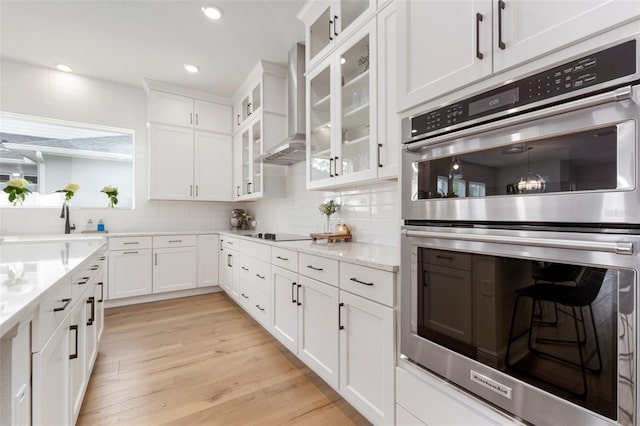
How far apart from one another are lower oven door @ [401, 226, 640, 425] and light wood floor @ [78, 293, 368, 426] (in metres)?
0.96

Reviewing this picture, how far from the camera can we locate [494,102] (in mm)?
960

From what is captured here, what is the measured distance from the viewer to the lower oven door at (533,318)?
0.71 metres

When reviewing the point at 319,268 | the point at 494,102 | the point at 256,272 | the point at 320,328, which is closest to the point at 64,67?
the point at 256,272

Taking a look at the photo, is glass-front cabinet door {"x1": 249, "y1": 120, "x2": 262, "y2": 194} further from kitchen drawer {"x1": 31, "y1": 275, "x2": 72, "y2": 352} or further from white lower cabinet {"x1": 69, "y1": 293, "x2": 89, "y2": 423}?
kitchen drawer {"x1": 31, "y1": 275, "x2": 72, "y2": 352}

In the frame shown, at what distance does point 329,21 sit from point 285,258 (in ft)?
6.19

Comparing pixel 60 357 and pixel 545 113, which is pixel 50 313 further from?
pixel 545 113

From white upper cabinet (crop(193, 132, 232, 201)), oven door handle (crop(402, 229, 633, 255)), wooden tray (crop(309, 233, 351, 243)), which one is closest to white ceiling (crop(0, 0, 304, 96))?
white upper cabinet (crop(193, 132, 232, 201))

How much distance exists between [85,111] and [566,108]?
4.81m

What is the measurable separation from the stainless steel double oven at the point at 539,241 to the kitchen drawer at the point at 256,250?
1662 millimetres

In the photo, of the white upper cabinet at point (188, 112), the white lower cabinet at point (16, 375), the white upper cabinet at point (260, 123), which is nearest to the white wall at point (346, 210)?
the white upper cabinet at point (260, 123)

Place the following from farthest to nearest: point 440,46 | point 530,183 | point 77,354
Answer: point 77,354 → point 440,46 → point 530,183

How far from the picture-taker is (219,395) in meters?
1.87

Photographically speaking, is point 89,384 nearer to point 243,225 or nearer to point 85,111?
point 243,225

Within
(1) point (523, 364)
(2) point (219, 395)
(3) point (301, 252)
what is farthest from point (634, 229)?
(2) point (219, 395)
